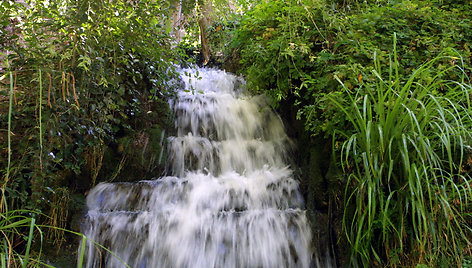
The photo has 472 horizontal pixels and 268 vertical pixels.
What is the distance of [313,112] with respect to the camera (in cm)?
268

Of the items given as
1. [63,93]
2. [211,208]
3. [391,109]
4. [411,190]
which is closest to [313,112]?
[391,109]

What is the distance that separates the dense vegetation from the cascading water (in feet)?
0.83

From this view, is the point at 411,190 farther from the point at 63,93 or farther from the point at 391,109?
the point at 63,93

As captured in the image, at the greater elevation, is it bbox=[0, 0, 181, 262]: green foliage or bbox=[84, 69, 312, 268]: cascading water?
bbox=[0, 0, 181, 262]: green foliage

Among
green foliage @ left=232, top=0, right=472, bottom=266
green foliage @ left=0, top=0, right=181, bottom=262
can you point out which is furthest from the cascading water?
green foliage @ left=232, top=0, right=472, bottom=266

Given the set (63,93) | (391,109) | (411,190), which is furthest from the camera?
(391,109)

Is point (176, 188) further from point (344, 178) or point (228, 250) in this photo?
point (344, 178)

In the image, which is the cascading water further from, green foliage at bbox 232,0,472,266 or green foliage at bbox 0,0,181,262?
green foliage at bbox 232,0,472,266

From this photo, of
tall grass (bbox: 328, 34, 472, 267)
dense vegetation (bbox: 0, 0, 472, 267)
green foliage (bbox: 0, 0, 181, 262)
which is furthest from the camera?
green foliage (bbox: 0, 0, 181, 262)

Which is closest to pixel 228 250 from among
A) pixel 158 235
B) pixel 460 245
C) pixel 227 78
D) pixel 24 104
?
pixel 158 235

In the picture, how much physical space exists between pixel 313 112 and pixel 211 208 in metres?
1.27

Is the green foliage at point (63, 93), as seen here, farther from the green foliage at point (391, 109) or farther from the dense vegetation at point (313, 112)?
the green foliage at point (391, 109)

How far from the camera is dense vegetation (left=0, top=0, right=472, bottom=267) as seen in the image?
187 centimetres

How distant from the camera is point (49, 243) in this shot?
226cm
